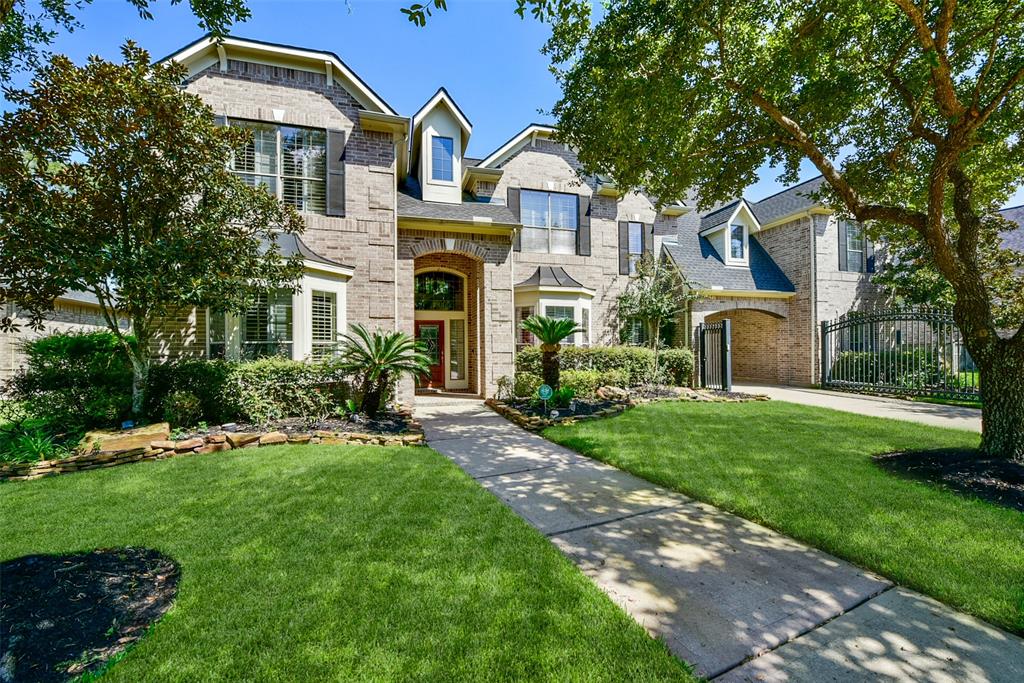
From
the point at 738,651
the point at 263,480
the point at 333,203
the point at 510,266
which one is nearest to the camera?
the point at 738,651

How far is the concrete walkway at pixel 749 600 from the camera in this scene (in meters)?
2.17

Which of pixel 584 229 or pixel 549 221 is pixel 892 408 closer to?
pixel 584 229

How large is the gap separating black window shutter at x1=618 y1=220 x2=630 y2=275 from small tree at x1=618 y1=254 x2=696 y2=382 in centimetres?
41

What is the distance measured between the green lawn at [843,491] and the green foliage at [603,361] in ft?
12.5

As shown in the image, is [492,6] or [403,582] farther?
[492,6]

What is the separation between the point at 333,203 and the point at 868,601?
10709mm

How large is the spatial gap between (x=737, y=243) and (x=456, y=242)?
11.6 m

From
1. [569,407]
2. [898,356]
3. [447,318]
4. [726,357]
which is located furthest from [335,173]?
[898,356]

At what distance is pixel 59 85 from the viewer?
568 centimetres

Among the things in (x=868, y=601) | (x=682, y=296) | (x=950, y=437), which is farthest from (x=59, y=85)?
(x=682, y=296)

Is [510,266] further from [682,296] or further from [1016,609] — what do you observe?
[1016,609]

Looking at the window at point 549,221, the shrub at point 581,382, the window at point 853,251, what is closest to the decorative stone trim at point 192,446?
the shrub at point 581,382

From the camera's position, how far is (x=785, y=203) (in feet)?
56.9

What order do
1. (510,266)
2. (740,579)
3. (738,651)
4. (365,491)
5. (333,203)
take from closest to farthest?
(738,651) → (740,579) → (365,491) → (333,203) → (510,266)
